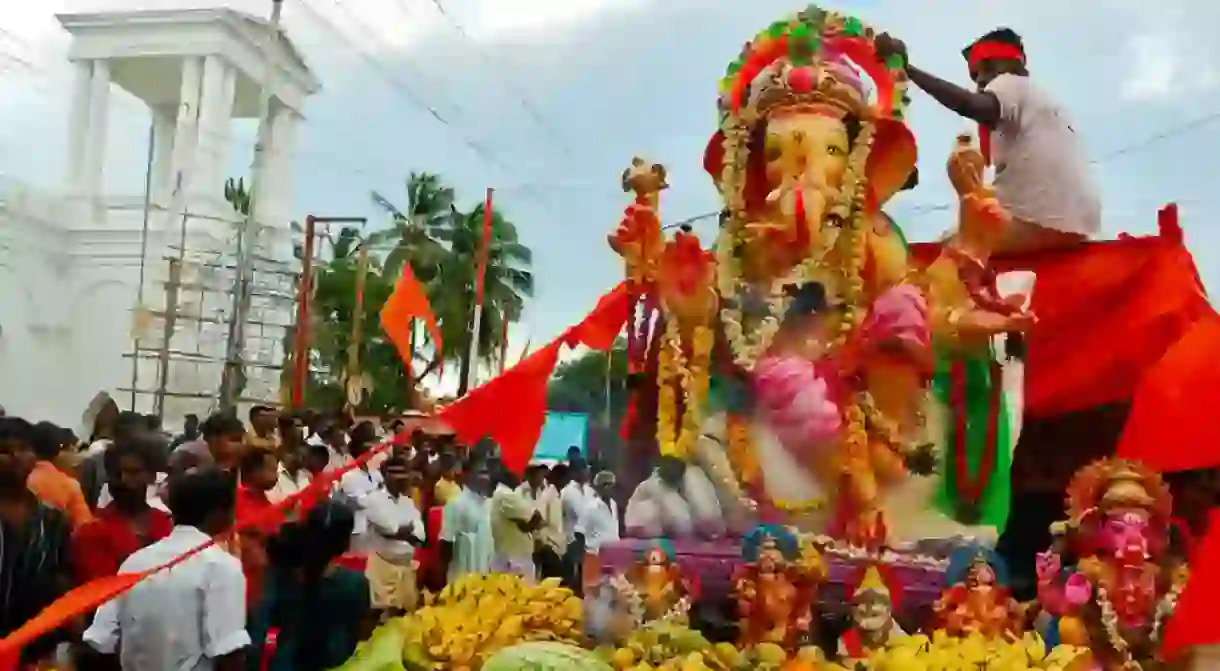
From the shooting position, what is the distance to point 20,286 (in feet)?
72.7

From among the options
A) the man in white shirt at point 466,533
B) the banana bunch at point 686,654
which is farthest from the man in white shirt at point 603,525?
the man in white shirt at point 466,533

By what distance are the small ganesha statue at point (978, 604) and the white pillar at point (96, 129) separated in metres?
25.1

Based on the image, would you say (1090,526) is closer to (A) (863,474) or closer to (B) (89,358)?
(A) (863,474)

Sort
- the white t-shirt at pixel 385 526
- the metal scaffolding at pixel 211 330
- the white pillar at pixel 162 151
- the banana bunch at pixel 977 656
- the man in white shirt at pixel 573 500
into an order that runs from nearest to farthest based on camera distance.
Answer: the banana bunch at pixel 977 656 → the white t-shirt at pixel 385 526 → the man in white shirt at pixel 573 500 → the metal scaffolding at pixel 211 330 → the white pillar at pixel 162 151

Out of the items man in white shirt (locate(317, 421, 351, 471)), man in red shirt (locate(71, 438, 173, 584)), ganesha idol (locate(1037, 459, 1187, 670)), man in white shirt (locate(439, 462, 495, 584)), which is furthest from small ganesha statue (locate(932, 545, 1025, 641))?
man in white shirt (locate(317, 421, 351, 471))

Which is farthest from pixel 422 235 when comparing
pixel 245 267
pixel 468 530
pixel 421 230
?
pixel 468 530

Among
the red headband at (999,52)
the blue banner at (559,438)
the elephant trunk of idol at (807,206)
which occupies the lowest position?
the blue banner at (559,438)

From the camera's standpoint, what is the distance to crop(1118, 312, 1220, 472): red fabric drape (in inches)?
154

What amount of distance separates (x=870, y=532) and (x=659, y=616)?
0.80 metres

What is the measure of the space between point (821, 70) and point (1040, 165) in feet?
2.81

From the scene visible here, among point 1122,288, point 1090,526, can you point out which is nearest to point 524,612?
point 1090,526

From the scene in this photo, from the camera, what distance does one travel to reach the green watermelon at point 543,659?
3793mm

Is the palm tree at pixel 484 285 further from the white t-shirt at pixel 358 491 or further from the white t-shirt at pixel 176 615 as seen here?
the white t-shirt at pixel 176 615

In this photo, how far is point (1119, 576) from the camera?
3.78 m
